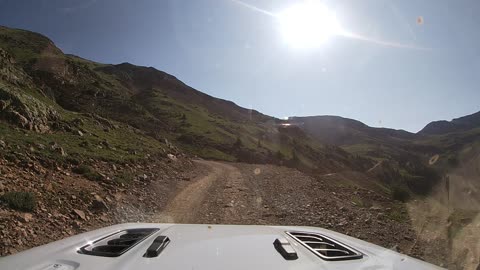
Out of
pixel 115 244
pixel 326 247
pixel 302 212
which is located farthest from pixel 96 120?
pixel 326 247

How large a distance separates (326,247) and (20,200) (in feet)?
28.3

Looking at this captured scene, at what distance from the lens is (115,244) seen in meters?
3.17

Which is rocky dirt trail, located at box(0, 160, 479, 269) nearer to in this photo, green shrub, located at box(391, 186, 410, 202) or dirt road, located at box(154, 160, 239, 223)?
dirt road, located at box(154, 160, 239, 223)

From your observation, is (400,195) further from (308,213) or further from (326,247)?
(326,247)

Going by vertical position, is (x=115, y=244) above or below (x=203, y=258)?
below

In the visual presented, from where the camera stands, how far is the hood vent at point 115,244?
8.54 feet

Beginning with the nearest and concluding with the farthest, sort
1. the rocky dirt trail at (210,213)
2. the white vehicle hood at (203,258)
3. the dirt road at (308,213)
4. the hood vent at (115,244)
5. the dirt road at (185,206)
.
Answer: the white vehicle hood at (203,258) < the hood vent at (115,244) < the rocky dirt trail at (210,213) < the dirt road at (308,213) < the dirt road at (185,206)

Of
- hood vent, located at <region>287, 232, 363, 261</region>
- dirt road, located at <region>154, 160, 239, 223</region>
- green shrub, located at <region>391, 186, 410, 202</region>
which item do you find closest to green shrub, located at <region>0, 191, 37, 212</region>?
dirt road, located at <region>154, 160, 239, 223</region>

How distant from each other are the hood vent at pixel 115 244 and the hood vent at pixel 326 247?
66.9 inches

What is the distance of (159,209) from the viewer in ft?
40.8

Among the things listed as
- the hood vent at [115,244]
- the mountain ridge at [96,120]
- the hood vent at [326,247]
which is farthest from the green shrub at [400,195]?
the hood vent at [115,244]

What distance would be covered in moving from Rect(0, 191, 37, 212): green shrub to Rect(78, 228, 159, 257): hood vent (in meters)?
6.41

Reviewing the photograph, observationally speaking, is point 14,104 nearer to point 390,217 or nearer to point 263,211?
point 263,211

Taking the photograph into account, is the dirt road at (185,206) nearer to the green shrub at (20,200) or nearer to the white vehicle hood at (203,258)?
the green shrub at (20,200)
